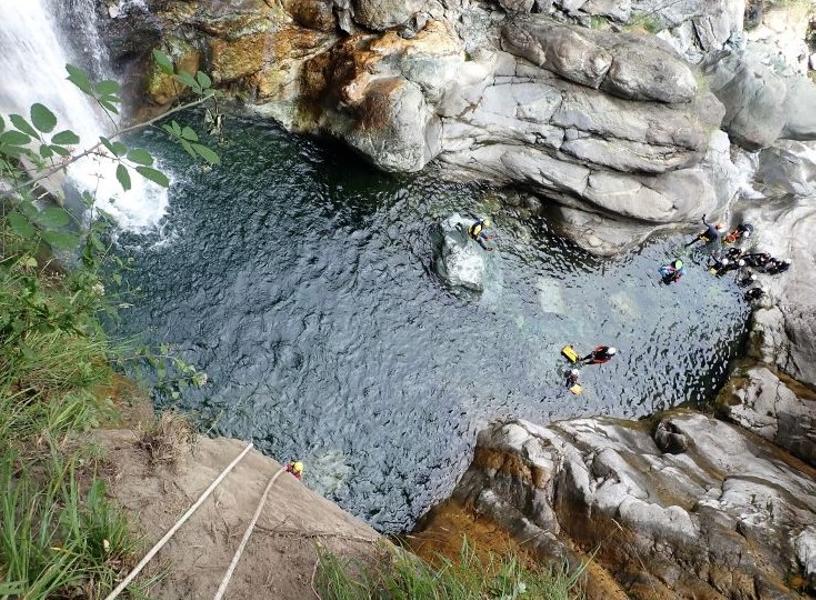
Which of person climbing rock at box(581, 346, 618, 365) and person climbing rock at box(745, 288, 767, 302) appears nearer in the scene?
person climbing rock at box(581, 346, 618, 365)

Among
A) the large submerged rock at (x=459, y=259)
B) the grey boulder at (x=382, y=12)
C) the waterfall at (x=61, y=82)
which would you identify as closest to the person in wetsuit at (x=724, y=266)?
the large submerged rock at (x=459, y=259)

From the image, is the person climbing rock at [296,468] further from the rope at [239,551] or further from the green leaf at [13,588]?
the green leaf at [13,588]

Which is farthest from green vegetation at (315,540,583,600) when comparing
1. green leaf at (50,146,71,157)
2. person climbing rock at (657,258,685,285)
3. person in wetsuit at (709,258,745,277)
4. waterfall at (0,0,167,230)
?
person in wetsuit at (709,258,745,277)

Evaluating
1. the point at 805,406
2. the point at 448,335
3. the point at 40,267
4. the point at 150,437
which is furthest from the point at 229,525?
the point at 805,406

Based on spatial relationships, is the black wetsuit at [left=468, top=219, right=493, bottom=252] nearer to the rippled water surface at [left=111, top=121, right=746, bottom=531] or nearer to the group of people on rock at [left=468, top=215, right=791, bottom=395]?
the group of people on rock at [left=468, top=215, right=791, bottom=395]

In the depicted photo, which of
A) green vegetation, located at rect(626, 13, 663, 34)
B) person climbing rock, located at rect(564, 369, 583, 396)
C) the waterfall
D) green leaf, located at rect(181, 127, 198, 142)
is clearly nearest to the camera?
green leaf, located at rect(181, 127, 198, 142)
